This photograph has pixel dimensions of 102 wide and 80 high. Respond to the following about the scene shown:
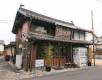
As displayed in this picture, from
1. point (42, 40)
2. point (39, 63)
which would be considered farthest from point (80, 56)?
point (42, 40)

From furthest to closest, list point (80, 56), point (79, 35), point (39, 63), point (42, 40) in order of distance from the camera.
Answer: point (79, 35), point (80, 56), point (39, 63), point (42, 40)

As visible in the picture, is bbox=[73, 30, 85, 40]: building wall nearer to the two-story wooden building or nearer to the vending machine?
the two-story wooden building

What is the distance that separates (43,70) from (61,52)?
447 cm

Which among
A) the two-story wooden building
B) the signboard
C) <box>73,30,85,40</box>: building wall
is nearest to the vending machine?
the two-story wooden building

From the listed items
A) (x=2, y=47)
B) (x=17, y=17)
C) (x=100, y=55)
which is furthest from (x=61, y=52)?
(x=2, y=47)

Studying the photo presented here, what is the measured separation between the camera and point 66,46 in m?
22.8

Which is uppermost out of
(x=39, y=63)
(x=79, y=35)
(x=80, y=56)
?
(x=79, y=35)

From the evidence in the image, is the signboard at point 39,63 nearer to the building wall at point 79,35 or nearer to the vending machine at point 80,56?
the vending machine at point 80,56

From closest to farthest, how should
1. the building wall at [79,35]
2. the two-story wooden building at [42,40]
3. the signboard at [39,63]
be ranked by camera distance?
the two-story wooden building at [42,40] < the signboard at [39,63] < the building wall at [79,35]

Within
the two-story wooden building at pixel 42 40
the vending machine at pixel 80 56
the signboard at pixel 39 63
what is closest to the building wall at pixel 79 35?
the two-story wooden building at pixel 42 40

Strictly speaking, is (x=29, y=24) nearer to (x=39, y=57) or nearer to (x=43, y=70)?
(x=39, y=57)

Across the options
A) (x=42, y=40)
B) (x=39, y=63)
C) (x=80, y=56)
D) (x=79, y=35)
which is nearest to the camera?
(x=42, y=40)

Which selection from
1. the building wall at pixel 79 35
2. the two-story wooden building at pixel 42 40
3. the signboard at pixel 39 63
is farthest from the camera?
the building wall at pixel 79 35

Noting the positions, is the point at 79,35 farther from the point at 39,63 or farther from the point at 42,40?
the point at 39,63
